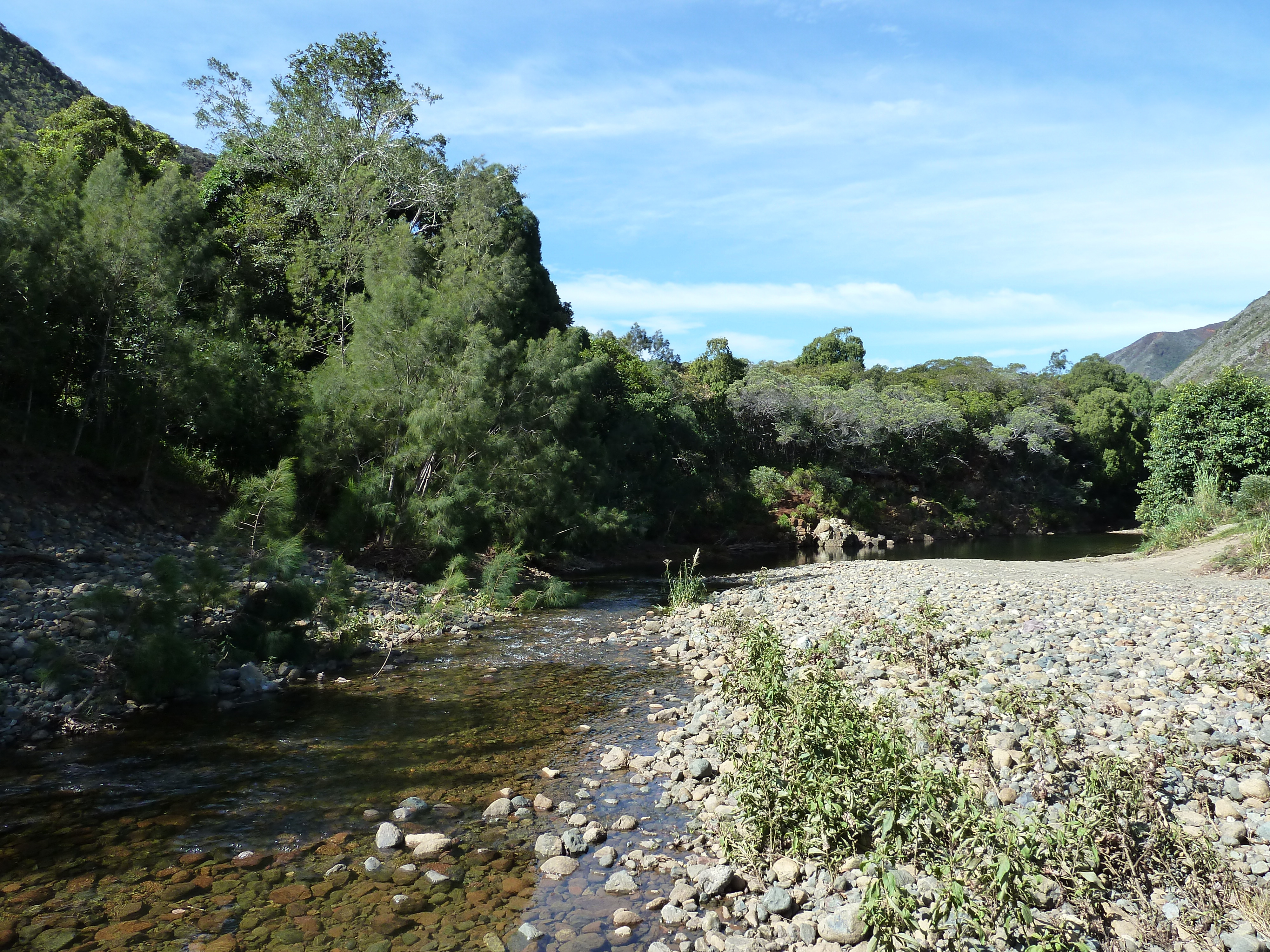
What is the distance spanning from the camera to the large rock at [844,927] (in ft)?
13.2

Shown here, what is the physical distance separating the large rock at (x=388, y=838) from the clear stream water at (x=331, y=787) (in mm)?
165

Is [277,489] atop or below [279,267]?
below

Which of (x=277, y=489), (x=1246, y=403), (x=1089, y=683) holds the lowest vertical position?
(x=1089, y=683)

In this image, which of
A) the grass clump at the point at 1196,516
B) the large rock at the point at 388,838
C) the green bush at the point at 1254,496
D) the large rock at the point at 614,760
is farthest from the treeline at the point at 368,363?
the green bush at the point at 1254,496

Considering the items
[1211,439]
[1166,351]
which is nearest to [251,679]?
[1211,439]

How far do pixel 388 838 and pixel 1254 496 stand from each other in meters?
20.6

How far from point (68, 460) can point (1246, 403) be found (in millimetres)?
27519

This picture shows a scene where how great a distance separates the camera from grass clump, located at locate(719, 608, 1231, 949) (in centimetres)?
379

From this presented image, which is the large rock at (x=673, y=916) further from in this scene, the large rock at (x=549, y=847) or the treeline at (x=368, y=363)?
the treeline at (x=368, y=363)

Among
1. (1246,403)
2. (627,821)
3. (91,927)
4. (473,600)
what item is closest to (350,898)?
(91,927)

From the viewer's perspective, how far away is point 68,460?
1458 cm

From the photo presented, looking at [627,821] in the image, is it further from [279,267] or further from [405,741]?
[279,267]

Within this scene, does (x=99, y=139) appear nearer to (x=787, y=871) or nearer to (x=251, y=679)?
(x=251, y=679)

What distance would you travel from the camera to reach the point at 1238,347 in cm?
10356
